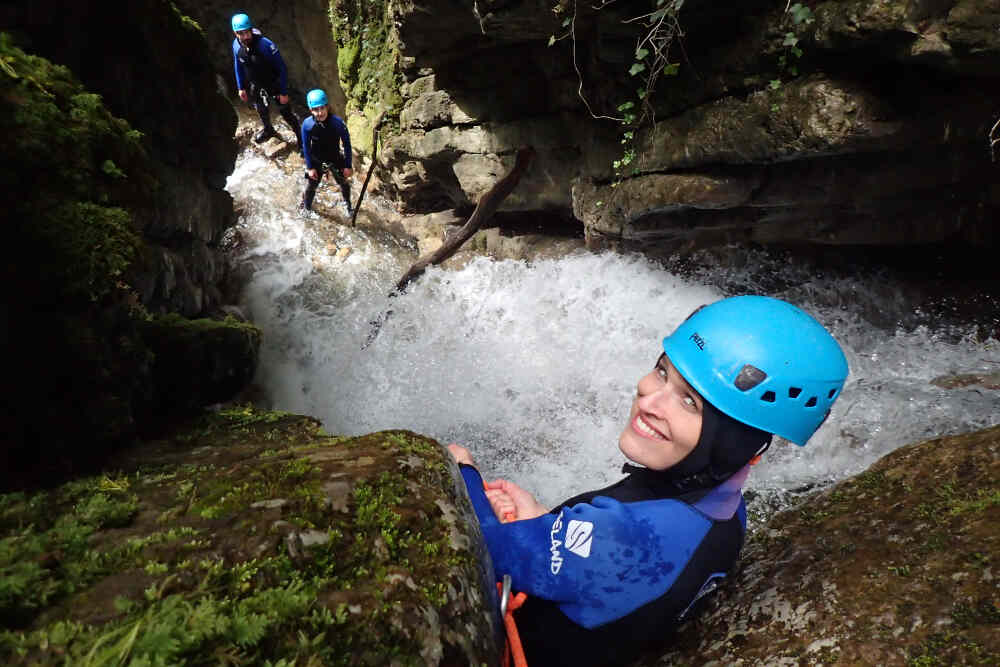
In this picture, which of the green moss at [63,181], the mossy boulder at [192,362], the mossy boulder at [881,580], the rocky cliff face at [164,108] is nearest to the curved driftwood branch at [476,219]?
the rocky cliff face at [164,108]

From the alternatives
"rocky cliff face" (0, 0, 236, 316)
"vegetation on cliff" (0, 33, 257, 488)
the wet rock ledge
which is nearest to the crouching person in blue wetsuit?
the wet rock ledge

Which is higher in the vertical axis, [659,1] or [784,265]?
[659,1]

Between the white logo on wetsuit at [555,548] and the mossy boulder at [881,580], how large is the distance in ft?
2.05

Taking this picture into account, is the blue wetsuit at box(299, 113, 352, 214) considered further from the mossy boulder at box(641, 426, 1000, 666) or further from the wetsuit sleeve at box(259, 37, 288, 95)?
the mossy boulder at box(641, 426, 1000, 666)

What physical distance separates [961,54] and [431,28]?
6133mm

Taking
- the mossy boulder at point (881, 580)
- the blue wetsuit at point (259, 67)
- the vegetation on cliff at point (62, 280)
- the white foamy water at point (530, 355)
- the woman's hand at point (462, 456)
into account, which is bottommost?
the white foamy water at point (530, 355)

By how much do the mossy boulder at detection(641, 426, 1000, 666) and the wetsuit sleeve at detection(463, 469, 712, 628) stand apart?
360 millimetres

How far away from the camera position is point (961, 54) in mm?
4035

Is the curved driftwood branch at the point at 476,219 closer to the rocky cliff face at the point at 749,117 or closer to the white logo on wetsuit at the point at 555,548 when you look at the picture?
the rocky cliff face at the point at 749,117

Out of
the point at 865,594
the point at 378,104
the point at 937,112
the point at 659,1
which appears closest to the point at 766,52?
the point at 659,1

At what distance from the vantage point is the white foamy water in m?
Result: 4.13

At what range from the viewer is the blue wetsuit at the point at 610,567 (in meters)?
1.91

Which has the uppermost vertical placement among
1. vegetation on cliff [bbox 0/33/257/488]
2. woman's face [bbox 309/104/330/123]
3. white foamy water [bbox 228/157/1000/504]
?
woman's face [bbox 309/104/330/123]

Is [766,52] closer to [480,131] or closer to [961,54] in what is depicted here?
[961,54]
